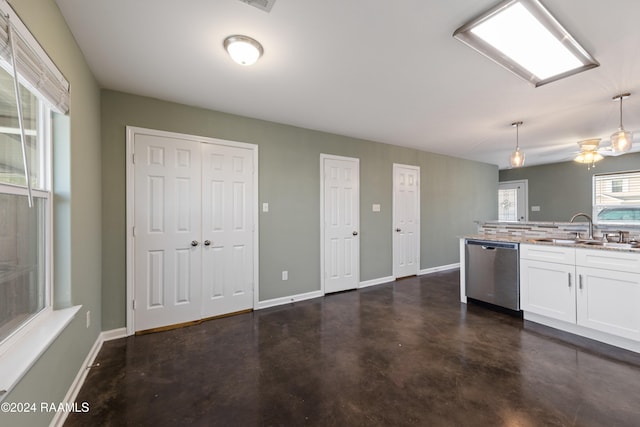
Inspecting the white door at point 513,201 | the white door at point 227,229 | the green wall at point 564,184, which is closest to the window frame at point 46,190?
the white door at point 227,229

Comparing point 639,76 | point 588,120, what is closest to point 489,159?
point 588,120

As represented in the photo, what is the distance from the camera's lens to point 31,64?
1303mm

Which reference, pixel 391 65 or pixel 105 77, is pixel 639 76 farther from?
pixel 105 77

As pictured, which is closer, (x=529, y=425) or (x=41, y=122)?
(x=529, y=425)

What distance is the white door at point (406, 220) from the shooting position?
4.79 meters

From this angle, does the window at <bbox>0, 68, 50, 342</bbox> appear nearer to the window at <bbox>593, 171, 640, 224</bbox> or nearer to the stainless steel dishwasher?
the stainless steel dishwasher

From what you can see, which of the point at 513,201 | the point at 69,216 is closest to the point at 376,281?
the point at 69,216

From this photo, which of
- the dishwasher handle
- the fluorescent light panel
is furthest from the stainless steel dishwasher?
the fluorescent light panel

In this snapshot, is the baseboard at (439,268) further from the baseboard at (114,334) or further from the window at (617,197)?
the baseboard at (114,334)

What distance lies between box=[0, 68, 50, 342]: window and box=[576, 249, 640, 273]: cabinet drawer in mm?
4233

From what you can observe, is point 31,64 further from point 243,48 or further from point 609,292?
point 609,292

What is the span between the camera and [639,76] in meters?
2.29

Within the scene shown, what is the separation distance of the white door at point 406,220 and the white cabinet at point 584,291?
201 centimetres

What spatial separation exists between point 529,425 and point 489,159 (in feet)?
19.0
